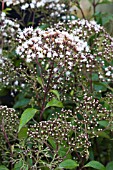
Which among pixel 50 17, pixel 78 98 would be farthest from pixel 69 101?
pixel 50 17

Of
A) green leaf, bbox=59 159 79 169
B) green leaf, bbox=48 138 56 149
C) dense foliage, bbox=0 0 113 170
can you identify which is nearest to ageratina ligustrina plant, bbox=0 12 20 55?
dense foliage, bbox=0 0 113 170

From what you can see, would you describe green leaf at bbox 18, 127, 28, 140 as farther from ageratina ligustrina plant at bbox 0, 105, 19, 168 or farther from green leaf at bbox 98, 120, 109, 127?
green leaf at bbox 98, 120, 109, 127

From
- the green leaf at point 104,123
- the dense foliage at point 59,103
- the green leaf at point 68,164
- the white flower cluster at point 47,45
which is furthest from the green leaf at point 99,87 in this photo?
the green leaf at point 68,164

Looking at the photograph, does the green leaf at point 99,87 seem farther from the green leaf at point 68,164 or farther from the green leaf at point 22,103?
the green leaf at point 68,164

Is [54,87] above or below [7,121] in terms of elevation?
above

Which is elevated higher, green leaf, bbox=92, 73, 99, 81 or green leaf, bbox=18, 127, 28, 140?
green leaf, bbox=92, 73, 99, 81

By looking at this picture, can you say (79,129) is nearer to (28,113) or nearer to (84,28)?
(28,113)

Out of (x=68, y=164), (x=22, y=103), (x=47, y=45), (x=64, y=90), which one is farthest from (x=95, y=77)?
(x=68, y=164)

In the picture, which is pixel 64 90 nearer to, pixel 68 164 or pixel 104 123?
pixel 104 123
